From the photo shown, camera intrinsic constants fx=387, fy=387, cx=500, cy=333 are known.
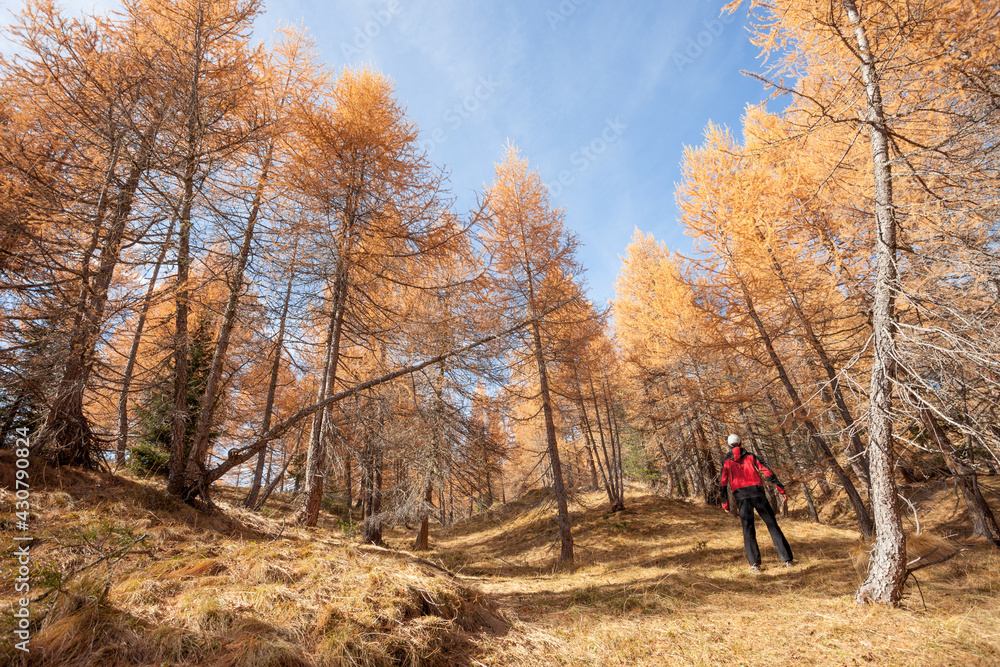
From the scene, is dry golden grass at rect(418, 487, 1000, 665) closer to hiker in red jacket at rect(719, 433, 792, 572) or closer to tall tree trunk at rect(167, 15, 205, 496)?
hiker in red jacket at rect(719, 433, 792, 572)

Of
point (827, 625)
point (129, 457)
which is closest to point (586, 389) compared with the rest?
→ point (827, 625)

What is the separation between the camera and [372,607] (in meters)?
2.61

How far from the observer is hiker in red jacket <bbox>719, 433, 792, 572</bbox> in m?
5.50

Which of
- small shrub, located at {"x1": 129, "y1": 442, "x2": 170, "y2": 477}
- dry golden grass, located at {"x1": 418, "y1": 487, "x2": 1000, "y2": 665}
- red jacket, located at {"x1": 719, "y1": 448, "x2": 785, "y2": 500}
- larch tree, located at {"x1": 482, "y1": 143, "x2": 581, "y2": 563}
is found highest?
larch tree, located at {"x1": 482, "y1": 143, "x2": 581, "y2": 563}

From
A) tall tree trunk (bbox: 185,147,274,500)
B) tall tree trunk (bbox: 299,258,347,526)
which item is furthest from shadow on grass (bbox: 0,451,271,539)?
tall tree trunk (bbox: 299,258,347,526)

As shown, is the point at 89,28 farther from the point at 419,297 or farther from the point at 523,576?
the point at 523,576

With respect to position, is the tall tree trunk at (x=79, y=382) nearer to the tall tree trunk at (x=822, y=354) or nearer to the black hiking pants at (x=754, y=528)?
the black hiking pants at (x=754, y=528)

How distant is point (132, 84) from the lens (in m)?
5.24

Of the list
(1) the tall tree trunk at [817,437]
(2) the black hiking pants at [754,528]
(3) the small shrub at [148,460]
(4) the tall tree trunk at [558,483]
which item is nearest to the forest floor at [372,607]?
(2) the black hiking pants at [754,528]

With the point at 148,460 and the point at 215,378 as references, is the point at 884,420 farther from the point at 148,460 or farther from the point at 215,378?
the point at 148,460

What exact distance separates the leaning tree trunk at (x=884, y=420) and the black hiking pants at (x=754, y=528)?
1.44 metres

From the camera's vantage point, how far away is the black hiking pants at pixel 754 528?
5.46 meters

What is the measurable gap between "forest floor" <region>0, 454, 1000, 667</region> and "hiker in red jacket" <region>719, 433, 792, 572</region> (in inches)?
11.7

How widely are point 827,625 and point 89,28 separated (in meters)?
11.9
